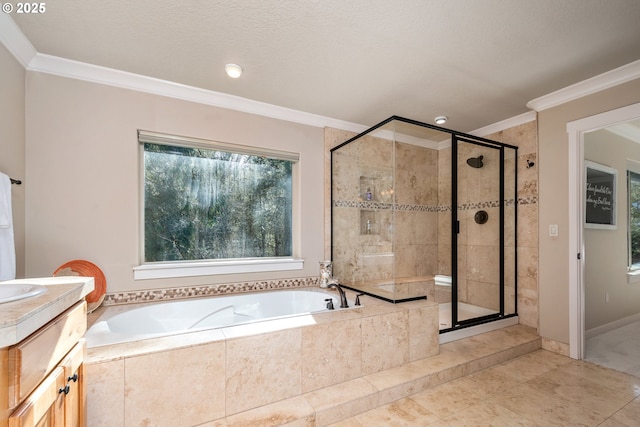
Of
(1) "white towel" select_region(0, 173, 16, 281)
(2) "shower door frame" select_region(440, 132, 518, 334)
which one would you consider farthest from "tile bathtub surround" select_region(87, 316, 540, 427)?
(1) "white towel" select_region(0, 173, 16, 281)

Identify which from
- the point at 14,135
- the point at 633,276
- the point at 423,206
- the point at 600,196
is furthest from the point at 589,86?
the point at 14,135

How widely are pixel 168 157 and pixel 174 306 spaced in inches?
52.8

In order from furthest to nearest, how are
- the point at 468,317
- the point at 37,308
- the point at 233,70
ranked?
the point at 468,317, the point at 233,70, the point at 37,308

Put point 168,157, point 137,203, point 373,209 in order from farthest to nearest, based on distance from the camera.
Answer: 1. point 373,209
2. point 168,157
3. point 137,203

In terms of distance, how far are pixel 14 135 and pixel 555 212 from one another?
445 centimetres

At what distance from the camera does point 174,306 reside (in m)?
2.30

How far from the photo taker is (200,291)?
2.53 metres

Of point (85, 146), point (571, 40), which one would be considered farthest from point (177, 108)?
point (571, 40)

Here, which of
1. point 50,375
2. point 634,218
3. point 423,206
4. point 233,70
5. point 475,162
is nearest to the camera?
point 50,375

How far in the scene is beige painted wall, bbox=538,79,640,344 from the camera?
8.48 ft

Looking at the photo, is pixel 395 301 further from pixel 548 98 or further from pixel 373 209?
pixel 548 98

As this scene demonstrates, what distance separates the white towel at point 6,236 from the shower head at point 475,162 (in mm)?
3747

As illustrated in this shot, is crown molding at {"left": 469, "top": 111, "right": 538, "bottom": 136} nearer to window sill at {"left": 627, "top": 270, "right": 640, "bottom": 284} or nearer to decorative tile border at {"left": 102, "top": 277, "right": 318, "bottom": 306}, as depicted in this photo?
window sill at {"left": 627, "top": 270, "right": 640, "bottom": 284}

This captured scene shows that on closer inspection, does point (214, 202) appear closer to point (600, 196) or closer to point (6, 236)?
point (6, 236)
